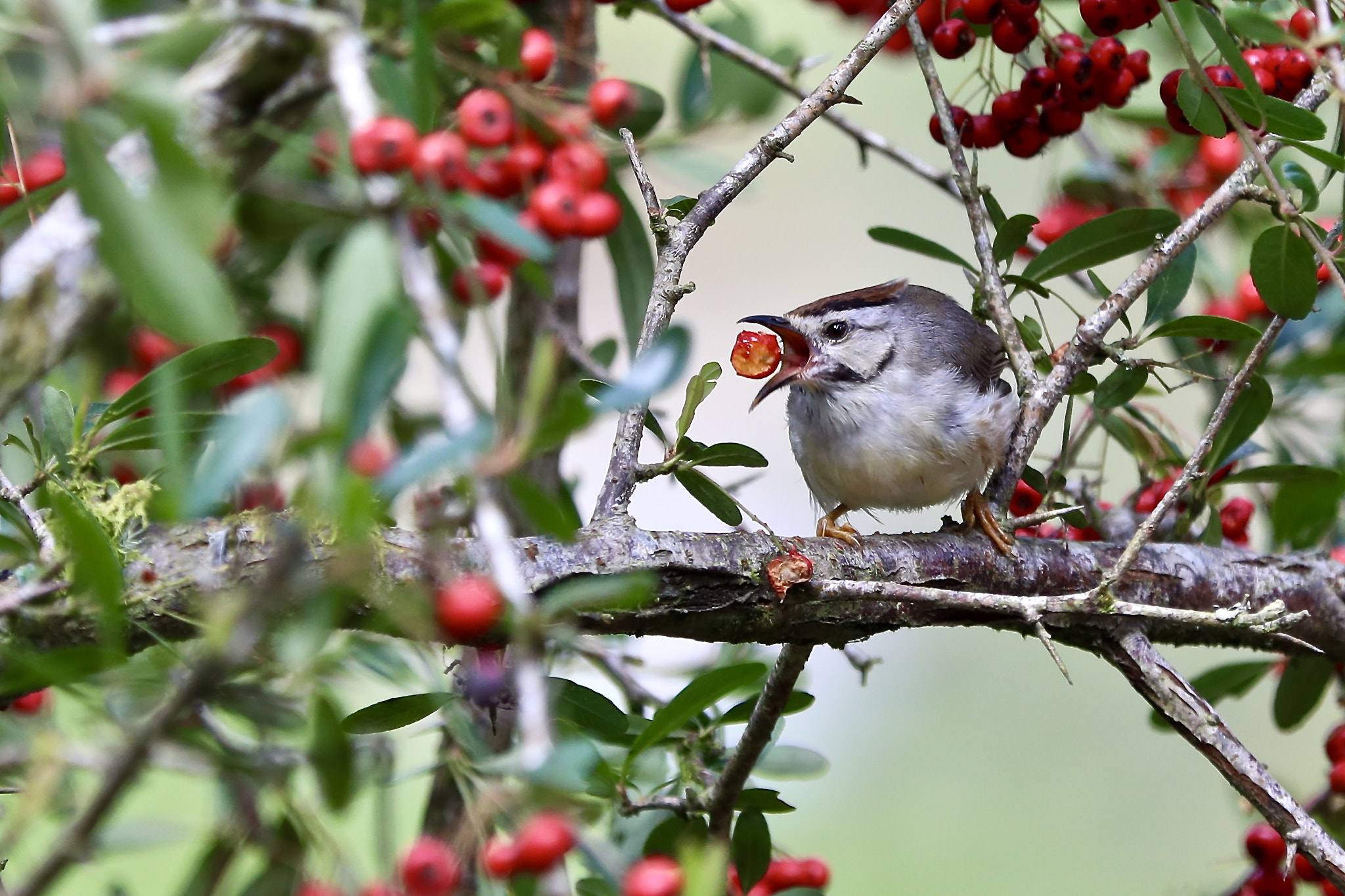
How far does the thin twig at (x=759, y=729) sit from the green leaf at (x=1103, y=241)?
1.13 meters

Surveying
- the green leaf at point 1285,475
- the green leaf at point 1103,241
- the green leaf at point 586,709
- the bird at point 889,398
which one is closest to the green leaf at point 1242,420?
the green leaf at point 1285,475

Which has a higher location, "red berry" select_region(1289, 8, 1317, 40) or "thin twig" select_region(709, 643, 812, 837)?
"red berry" select_region(1289, 8, 1317, 40)

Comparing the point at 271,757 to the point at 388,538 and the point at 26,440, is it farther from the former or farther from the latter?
the point at 26,440

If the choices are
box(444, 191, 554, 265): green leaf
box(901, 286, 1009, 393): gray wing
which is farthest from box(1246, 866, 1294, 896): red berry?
box(444, 191, 554, 265): green leaf

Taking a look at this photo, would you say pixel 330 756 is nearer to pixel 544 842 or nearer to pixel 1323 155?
pixel 544 842

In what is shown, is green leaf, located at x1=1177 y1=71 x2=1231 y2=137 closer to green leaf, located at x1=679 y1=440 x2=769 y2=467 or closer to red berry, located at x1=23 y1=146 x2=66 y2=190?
green leaf, located at x1=679 y1=440 x2=769 y2=467

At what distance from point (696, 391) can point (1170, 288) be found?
141 centimetres

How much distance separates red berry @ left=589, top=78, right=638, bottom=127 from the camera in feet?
7.89

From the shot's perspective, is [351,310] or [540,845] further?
[351,310]

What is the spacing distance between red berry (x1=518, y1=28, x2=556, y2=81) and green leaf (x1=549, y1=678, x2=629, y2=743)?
1271mm

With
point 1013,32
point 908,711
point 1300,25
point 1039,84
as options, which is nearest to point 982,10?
point 1013,32

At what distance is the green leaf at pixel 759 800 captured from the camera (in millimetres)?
2438

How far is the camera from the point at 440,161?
1.92m

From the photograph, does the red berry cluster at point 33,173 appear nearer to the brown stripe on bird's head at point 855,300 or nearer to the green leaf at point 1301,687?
the brown stripe on bird's head at point 855,300
